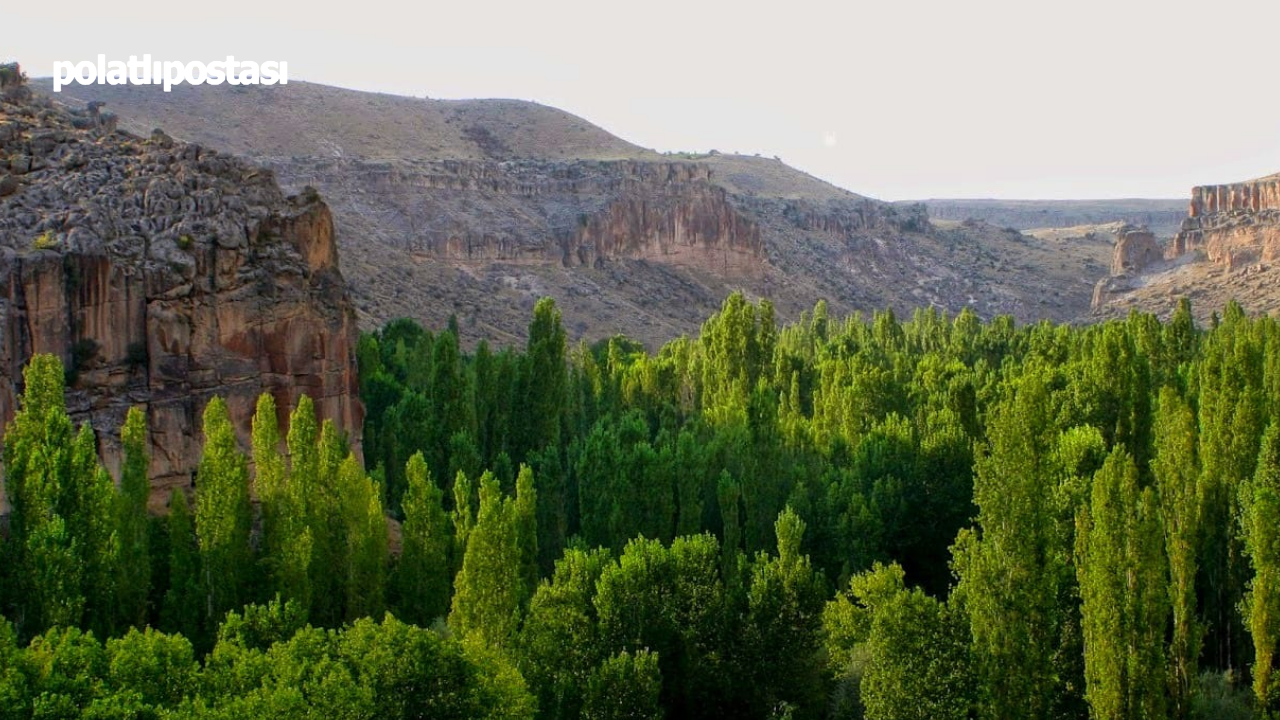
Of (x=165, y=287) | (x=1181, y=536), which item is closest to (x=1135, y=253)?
(x=1181, y=536)

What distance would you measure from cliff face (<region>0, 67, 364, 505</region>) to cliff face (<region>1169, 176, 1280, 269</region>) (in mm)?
90807

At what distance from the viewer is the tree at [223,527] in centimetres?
2336

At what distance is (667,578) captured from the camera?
23516 millimetres

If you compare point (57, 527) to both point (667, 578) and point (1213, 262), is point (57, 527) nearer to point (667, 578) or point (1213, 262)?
point (667, 578)

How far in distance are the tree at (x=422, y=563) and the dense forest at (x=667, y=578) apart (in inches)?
2.3

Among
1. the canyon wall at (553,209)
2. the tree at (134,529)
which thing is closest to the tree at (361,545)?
the tree at (134,529)

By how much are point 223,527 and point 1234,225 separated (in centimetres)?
10321

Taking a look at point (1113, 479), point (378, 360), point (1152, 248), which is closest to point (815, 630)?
point (1113, 479)

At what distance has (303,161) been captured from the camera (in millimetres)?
98250

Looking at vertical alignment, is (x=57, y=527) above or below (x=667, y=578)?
above

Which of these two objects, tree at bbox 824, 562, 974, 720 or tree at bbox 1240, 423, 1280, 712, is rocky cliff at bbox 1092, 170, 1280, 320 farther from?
tree at bbox 824, 562, 974, 720

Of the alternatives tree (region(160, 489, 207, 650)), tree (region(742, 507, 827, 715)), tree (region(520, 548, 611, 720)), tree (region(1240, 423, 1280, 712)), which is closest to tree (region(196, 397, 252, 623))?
tree (region(160, 489, 207, 650))

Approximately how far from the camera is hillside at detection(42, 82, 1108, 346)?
8950cm

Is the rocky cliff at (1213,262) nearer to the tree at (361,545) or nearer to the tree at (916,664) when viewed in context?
the tree at (916,664)
